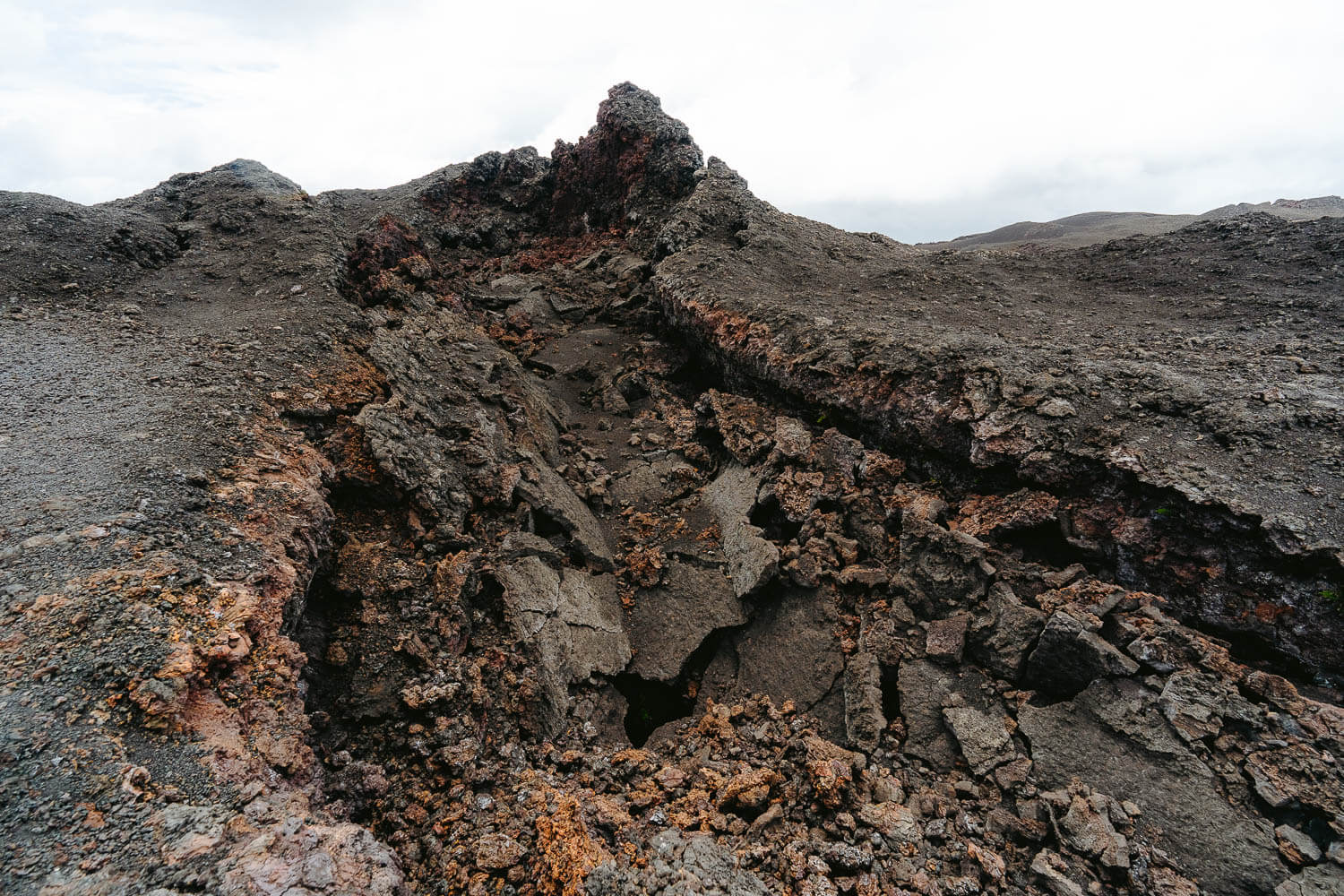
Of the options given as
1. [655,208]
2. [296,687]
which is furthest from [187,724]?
[655,208]

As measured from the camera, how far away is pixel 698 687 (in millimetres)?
7586

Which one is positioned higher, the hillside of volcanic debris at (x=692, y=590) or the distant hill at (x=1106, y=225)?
the distant hill at (x=1106, y=225)

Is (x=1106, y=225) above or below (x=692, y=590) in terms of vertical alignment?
above

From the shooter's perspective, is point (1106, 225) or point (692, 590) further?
point (1106, 225)

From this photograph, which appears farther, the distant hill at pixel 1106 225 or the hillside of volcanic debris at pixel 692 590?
the distant hill at pixel 1106 225

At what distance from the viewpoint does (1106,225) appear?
1410 inches

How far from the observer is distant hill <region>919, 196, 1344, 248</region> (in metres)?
24.4

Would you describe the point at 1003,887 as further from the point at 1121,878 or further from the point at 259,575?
the point at 259,575

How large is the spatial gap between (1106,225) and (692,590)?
142 ft

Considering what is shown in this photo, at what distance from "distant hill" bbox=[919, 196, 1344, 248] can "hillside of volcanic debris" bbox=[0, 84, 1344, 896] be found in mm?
19663

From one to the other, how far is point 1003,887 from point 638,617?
5.06 m

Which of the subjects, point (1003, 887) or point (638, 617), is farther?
point (638, 617)

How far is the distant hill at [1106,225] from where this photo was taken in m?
24.4

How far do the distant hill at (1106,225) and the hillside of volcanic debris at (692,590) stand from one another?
1966 cm
